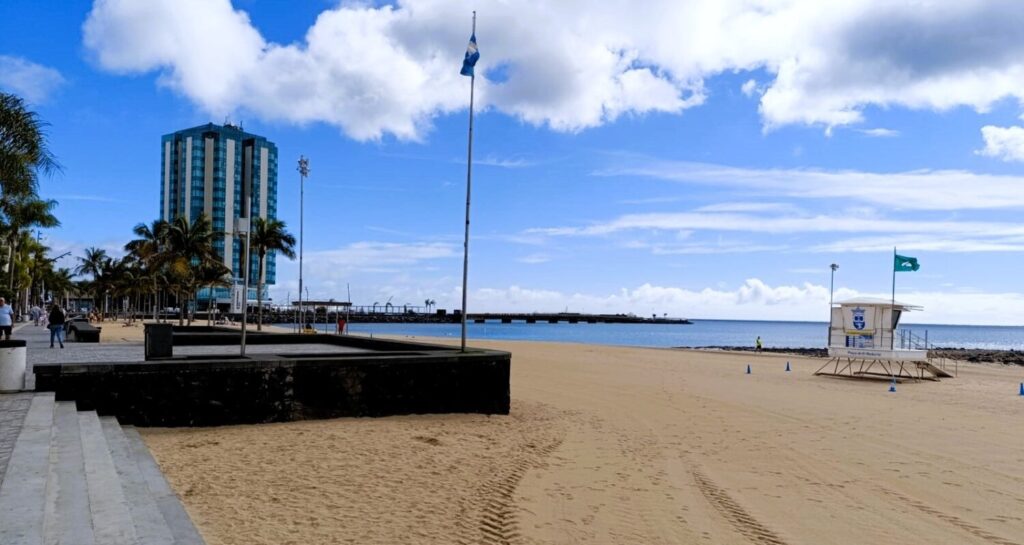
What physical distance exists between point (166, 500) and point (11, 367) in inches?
218

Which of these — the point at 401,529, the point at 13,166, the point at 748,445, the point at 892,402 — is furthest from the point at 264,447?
the point at 892,402

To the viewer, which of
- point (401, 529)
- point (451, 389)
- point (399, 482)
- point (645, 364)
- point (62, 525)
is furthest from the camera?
point (645, 364)

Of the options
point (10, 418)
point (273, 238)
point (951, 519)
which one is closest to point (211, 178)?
point (273, 238)

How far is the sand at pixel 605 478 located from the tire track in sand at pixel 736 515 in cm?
2

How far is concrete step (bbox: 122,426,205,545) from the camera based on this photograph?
17.2 ft

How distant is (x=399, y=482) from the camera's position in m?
8.30

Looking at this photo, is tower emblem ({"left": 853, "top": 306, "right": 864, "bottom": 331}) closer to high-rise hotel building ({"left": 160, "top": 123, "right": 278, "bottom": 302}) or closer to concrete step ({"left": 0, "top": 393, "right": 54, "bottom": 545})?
concrete step ({"left": 0, "top": 393, "right": 54, "bottom": 545})

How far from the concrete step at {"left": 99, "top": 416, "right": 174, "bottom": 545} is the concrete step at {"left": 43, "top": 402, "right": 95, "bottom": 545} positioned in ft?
1.08

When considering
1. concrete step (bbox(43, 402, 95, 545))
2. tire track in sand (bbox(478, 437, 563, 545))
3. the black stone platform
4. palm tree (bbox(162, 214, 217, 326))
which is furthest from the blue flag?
palm tree (bbox(162, 214, 217, 326))

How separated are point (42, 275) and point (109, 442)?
252ft

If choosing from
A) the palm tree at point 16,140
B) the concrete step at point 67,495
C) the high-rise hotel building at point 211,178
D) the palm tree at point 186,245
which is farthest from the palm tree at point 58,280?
the concrete step at point 67,495

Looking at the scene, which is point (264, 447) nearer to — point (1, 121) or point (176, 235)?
point (1, 121)

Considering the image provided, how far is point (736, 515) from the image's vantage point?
7555mm

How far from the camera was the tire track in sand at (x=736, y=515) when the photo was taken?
6812 millimetres
